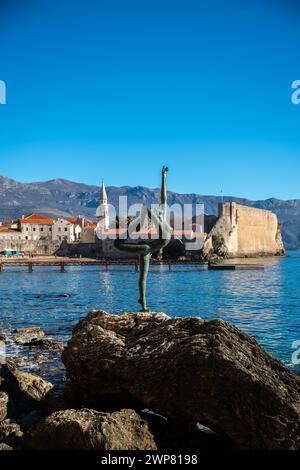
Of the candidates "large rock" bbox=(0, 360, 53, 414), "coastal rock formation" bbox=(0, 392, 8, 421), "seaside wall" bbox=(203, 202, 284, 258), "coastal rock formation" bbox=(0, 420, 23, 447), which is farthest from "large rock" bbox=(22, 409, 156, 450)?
"seaside wall" bbox=(203, 202, 284, 258)

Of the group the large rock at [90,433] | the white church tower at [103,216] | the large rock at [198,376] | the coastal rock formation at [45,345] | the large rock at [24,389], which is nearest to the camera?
the large rock at [90,433]

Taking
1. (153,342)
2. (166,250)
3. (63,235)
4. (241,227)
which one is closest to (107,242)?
(166,250)

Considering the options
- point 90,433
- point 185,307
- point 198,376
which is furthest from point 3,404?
point 185,307

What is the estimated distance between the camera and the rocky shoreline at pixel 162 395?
13.7 ft

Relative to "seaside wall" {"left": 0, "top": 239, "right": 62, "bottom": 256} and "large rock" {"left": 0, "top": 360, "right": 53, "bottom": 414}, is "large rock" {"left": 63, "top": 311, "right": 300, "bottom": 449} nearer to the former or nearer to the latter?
"large rock" {"left": 0, "top": 360, "right": 53, "bottom": 414}

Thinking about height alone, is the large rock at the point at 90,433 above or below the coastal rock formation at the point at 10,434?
above

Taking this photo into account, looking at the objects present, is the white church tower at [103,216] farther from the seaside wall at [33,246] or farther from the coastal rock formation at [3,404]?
the coastal rock formation at [3,404]

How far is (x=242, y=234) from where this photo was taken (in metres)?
84.4

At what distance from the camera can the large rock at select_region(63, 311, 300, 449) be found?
4.19 metres

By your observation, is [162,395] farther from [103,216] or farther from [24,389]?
[103,216]

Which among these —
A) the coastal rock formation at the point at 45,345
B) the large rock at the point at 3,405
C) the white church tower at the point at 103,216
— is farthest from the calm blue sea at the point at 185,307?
the white church tower at the point at 103,216

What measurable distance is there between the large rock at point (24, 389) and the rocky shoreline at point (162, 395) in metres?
0.04
